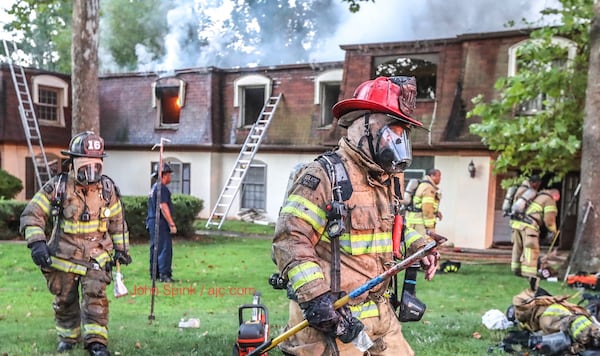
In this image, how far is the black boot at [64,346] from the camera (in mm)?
5258

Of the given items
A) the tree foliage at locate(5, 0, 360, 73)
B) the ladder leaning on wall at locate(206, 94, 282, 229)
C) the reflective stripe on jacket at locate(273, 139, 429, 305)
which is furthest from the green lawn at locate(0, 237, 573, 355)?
the tree foliage at locate(5, 0, 360, 73)

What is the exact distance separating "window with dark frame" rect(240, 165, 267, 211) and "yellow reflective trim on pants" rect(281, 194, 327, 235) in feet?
54.3

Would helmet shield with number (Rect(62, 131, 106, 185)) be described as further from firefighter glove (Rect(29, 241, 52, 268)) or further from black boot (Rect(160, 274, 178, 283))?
black boot (Rect(160, 274, 178, 283))

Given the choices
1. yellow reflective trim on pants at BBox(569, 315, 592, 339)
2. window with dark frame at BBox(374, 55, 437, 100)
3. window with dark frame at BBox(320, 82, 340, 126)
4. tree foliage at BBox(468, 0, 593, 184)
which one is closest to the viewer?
yellow reflective trim on pants at BBox(569, 315, 592, 339)

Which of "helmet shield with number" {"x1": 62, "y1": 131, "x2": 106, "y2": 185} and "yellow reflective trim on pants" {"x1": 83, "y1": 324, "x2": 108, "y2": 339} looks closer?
"yellow reflective trim on pants" {"x1": 83, "y1": 324, "x2": 108, "y2": 339}

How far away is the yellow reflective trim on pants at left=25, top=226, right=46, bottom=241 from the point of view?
5000mm

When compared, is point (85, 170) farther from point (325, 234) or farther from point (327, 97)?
point (327, 97)

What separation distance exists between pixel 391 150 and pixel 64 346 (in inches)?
154

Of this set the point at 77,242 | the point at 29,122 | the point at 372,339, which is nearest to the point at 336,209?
the point at 372,339

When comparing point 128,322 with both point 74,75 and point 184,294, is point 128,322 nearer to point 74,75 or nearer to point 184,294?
point 184,294

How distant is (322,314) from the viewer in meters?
2.88

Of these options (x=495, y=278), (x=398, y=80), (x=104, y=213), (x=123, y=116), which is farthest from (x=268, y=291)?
(x=123, y=116)

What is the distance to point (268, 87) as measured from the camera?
760 inches

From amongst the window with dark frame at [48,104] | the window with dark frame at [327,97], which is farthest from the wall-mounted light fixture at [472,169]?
the window with dark frame at [48,104]
